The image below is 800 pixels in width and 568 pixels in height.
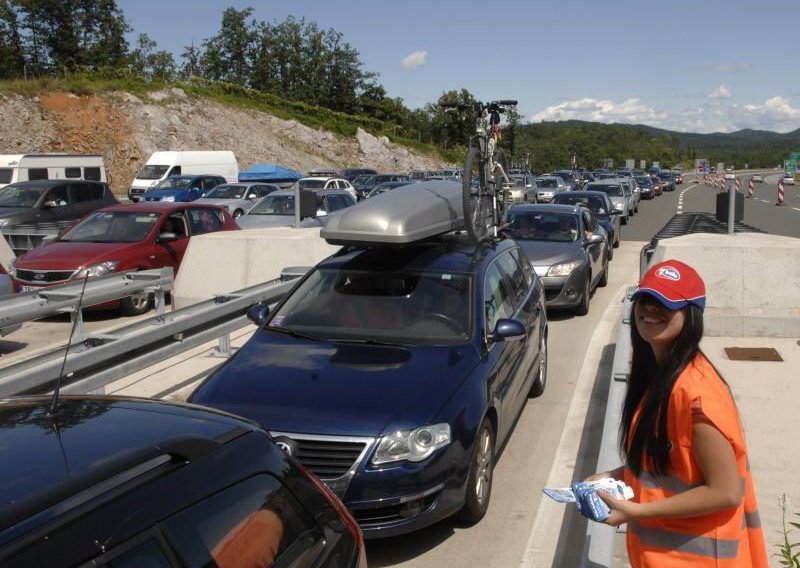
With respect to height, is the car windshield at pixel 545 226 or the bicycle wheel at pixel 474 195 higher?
the bicycle wheel at pixel 474 195

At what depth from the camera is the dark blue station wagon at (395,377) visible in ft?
14.5

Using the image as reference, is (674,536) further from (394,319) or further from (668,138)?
(668,138)

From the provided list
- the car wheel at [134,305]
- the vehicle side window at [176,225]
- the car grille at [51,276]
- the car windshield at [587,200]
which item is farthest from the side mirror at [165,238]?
the car windshield at [587,200]

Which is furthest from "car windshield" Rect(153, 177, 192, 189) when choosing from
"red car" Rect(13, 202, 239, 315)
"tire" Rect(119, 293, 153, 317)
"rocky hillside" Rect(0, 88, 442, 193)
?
"tire" Rect(119, 293, 153, 317)

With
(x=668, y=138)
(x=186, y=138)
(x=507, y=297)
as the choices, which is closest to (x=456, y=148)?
(x=186, y=138)

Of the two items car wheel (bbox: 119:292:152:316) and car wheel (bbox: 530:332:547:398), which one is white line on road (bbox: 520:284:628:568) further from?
car wheel (bbox: 119:292:152:316)

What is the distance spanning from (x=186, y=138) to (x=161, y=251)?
136 feet

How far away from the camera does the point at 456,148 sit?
87125mm

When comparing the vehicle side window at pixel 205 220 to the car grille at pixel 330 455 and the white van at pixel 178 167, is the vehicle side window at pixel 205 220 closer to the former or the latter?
the car grille at pixel 330 455

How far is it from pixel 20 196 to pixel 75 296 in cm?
1138

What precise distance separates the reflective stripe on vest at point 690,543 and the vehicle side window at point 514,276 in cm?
442

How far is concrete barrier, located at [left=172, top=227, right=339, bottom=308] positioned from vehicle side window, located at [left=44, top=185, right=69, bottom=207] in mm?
7854

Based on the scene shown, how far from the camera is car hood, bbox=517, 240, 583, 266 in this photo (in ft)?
38.2

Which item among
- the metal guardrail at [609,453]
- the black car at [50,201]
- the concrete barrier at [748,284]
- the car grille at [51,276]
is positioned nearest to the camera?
the metal guardrail at [609,453]
